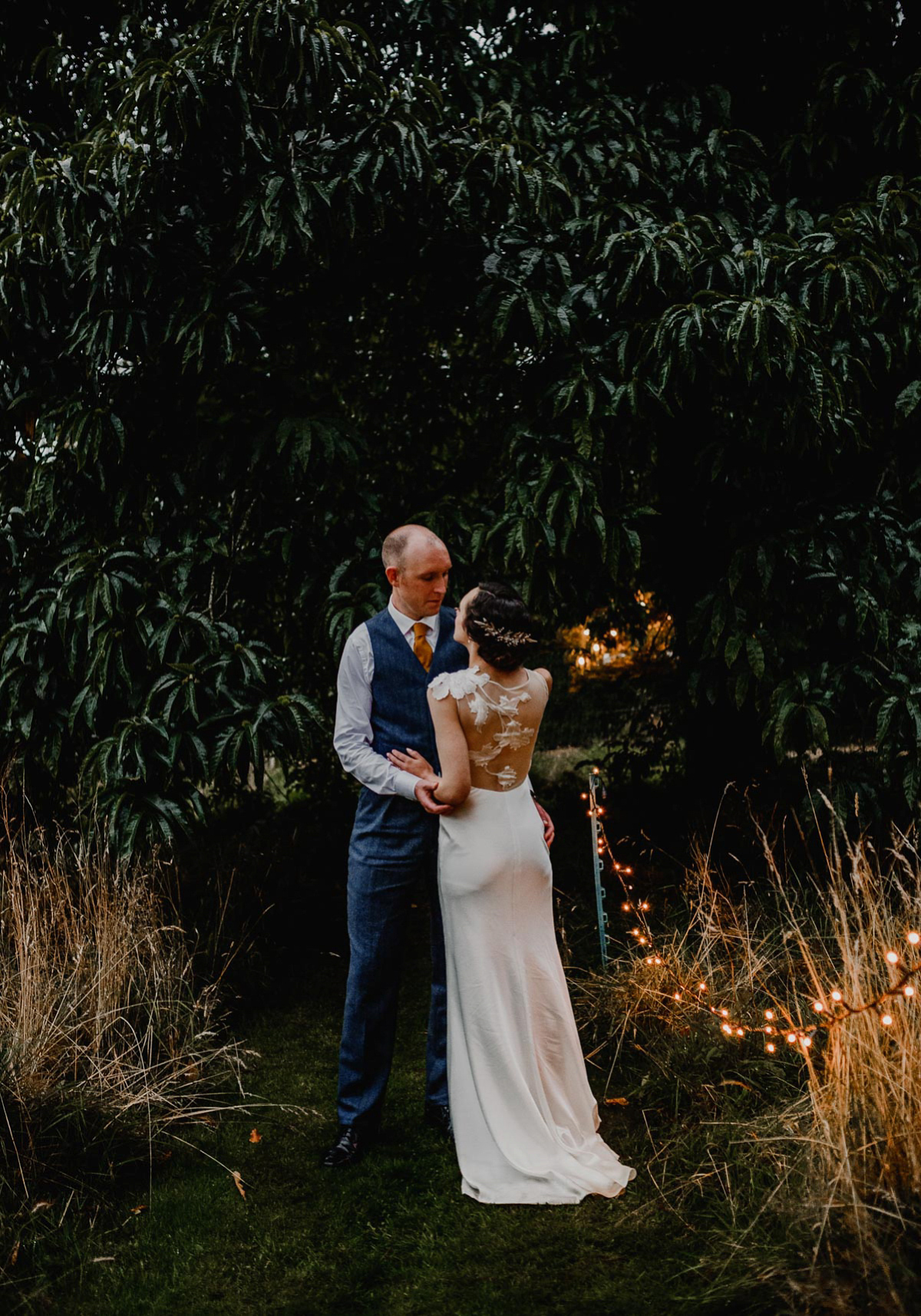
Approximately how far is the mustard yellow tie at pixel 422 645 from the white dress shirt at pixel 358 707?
12mm

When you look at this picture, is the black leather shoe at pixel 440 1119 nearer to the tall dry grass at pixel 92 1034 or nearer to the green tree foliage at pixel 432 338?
the tall dry grass at pixel 92 1034

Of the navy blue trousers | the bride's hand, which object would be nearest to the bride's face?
the bride's hand

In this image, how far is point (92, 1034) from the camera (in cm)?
357

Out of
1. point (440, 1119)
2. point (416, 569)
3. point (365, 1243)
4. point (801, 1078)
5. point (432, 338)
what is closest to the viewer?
point (365, 1243)

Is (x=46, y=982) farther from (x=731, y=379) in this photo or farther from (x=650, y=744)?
(x=650, y=744)

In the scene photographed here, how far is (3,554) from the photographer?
479 centimetres

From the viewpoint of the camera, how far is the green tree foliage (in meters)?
3.91

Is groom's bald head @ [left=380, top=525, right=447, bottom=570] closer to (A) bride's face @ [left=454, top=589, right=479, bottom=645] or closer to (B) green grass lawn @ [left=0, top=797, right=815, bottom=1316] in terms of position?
(A) bride's face @ [left=454, top=589, right=479, bottom=645]

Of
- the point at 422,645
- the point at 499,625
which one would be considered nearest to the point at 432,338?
the point at 422,645

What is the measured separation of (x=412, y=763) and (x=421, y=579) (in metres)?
0.57

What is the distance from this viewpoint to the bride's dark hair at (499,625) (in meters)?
2.91

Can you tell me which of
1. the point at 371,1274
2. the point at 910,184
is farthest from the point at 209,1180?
the point at 910,184

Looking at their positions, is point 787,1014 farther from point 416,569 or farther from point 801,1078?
point 416,569

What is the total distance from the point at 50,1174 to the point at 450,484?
10.6ft
